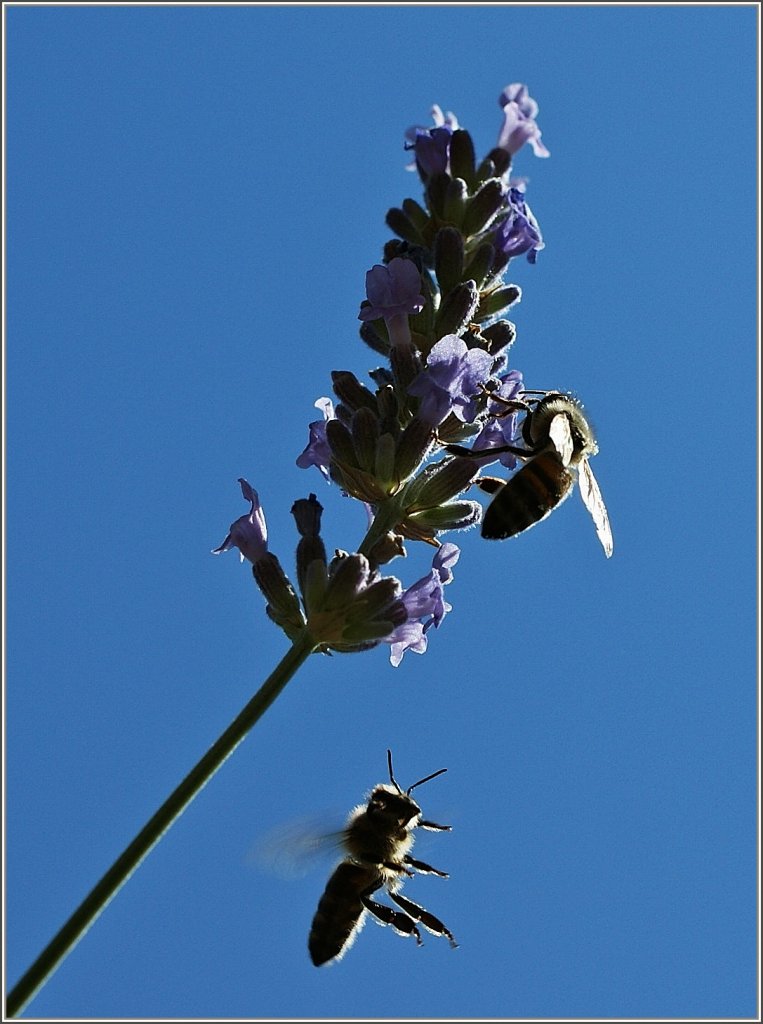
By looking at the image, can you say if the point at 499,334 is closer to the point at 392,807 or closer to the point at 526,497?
the point at 526,497

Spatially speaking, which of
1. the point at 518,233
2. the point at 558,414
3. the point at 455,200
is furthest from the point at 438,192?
the point at 558,414

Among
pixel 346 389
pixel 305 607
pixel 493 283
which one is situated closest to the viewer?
pixel 305 607

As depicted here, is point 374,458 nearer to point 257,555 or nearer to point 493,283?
point 257,555

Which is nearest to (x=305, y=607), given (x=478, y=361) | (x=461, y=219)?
(x=478, y=361)

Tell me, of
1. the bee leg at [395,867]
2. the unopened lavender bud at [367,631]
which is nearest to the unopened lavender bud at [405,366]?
the unopened lavender bud at [367,631]

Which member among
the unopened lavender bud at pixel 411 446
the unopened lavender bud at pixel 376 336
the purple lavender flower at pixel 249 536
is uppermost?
the unopened lavender bud at pixel 376 336

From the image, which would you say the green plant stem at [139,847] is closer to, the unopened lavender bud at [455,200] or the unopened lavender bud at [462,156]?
the unopened lavender bud at [455,200]

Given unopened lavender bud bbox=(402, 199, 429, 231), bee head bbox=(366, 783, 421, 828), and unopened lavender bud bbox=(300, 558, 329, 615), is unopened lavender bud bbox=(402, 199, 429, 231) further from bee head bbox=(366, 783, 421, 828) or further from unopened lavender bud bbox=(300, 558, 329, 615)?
bee head bbox=(366, 783, 421, 828)
